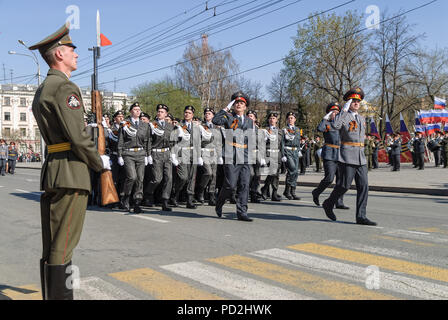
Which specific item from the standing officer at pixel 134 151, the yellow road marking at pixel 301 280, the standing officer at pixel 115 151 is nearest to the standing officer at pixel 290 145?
the standing officer at pixel 134 151

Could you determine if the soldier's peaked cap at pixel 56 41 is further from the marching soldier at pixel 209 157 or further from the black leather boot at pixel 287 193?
the black leather boot at pixel 287 193

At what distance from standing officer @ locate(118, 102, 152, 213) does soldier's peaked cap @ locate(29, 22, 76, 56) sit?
6.12 m

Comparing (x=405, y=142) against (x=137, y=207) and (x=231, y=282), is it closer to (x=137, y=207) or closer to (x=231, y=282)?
(x=137, y=207)

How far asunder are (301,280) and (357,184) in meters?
3.61

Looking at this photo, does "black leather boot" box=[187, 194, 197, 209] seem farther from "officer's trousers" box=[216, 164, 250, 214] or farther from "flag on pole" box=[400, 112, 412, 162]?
"flag on pole" box=[400, 112, 412, 162]

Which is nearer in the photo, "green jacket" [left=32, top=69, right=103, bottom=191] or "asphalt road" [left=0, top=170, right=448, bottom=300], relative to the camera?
"green jacket" [left=32, top=69, right=103, bottom=191]

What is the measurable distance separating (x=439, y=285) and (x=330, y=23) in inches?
1597

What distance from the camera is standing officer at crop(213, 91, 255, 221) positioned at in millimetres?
7969

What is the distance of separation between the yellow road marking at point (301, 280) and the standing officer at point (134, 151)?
450 centimetres

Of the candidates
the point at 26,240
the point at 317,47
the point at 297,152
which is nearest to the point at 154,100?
the point at 317,47

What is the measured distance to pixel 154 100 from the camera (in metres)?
62.6

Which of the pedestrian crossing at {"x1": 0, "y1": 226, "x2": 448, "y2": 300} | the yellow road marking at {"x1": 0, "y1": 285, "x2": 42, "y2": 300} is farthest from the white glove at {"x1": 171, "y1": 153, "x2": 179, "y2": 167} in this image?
the yellow road marking at {"x1": 0, "y1": 285, "x2": 42, "y2": 300}

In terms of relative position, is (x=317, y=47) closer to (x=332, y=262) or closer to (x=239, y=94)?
(x=239, y=94)

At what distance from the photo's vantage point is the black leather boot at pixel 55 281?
3.26 metres
